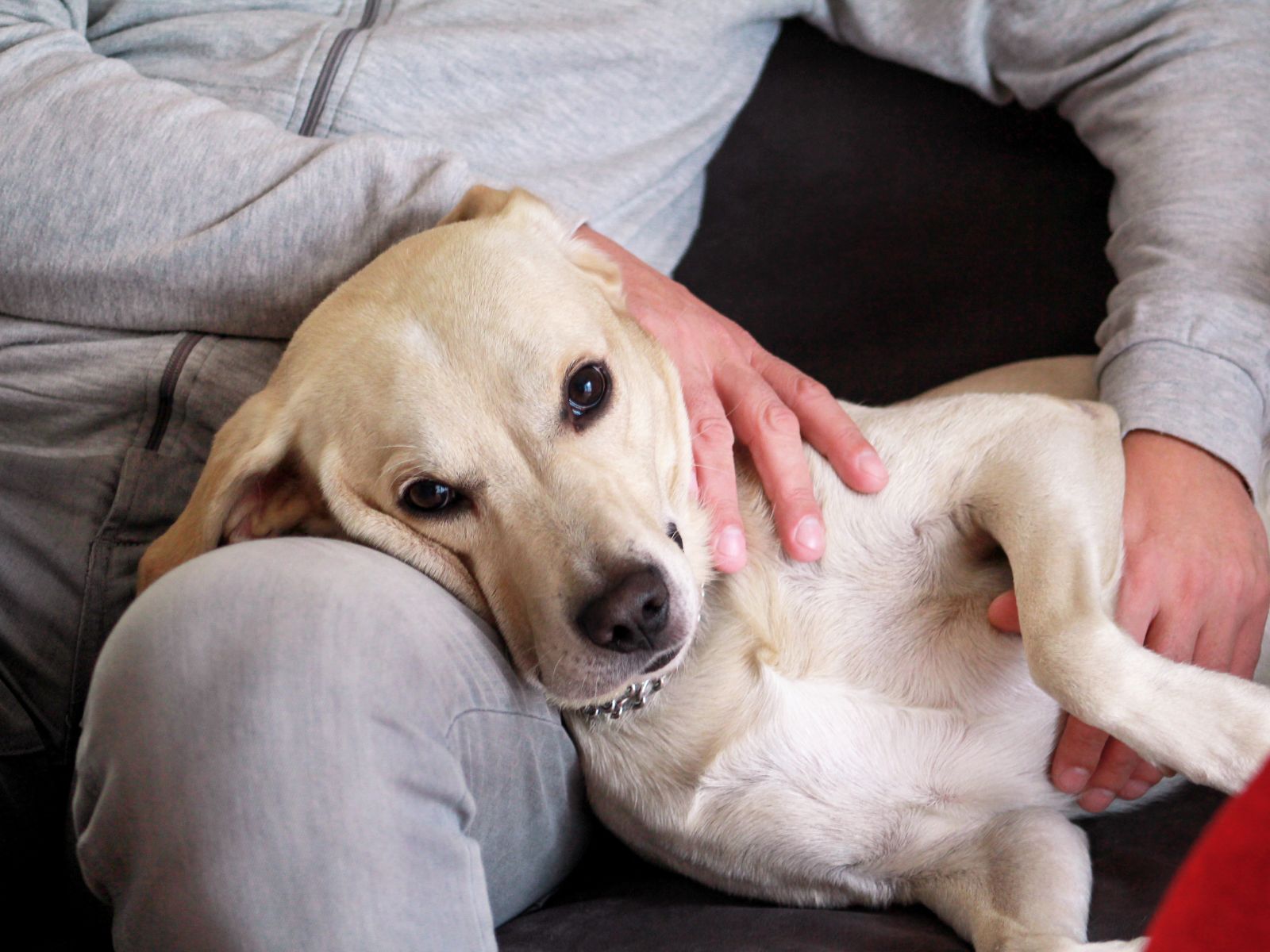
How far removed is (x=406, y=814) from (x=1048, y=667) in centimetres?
85

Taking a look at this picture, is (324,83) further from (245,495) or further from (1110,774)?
(1110,774)

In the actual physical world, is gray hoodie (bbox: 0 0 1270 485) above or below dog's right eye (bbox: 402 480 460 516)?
above

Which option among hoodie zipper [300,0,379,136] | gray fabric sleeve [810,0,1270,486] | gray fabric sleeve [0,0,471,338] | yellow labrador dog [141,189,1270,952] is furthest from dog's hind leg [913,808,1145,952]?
hoodie zipper [300,0,379,136]

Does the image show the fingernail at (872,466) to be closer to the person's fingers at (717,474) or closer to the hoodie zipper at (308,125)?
the person's fingers at (717,474)

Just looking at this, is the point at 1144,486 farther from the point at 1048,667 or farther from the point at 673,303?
the point at 673,303

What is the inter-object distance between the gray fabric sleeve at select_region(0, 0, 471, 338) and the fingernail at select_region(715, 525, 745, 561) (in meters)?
0.77

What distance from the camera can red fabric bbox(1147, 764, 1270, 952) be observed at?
0.58m

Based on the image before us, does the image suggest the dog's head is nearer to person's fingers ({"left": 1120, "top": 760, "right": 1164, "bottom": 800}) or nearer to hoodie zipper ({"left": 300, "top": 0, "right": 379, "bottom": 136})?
hoodie zipper ({"left": 300, "top": 0, "right": 379, "bottom": 136})

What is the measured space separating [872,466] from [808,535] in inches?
6.0

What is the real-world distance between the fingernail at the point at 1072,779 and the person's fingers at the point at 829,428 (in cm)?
51

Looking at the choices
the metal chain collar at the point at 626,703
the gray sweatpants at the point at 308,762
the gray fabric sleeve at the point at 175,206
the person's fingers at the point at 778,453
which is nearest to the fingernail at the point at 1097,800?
the person's fingers at the point at 778,453

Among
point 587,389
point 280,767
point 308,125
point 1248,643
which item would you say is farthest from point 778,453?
point 308,125

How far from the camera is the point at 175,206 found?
167 centimetres

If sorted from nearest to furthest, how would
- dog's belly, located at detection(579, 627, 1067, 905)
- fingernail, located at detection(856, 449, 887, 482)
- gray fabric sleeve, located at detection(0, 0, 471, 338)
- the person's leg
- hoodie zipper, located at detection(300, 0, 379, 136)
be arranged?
the person's leg < dog's belly, located at detection(579, 627, 1067, 905) < fingernail, located at detection(856, 449, 887, 482) < gray fabric sleeve, located at detection(0, 0, 471, 338) < hoodie zipper, located at detection(300, 0, 379, 136)
